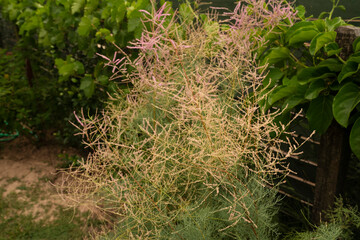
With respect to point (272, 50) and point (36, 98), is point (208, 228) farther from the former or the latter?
point (36, 98)

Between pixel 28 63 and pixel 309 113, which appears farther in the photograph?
pixel 28 63

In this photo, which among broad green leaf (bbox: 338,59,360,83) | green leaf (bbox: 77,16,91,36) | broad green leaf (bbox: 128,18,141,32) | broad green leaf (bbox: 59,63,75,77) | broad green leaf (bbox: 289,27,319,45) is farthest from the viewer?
broad green leaf (bbox: 59,63,75,77)

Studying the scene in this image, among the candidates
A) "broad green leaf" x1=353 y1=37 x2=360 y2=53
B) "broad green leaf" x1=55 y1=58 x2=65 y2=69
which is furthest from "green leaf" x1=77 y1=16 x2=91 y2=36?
"broad green leaf" x1=353 y1=37 x2=360 y2=53

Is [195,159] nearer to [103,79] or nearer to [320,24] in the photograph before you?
[320,24]

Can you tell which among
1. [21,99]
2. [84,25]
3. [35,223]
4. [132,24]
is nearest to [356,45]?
[132,24]

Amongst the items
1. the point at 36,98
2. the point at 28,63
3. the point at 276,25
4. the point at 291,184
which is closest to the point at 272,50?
the point at 276,25

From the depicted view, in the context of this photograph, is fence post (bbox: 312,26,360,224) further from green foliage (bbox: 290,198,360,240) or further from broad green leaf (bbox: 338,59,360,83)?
broad green leaf (bbox: 338,59,360,83)

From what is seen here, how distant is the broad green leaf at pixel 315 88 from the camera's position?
5.37 ft

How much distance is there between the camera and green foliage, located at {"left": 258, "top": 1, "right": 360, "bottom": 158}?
160 centimetres

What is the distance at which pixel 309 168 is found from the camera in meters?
2.44

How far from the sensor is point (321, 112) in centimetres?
173

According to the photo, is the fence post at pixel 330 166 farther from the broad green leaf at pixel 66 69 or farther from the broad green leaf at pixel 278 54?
the broad green leaf at pixel 66 69

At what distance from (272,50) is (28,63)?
3.45m

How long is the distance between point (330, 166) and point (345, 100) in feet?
1.60
